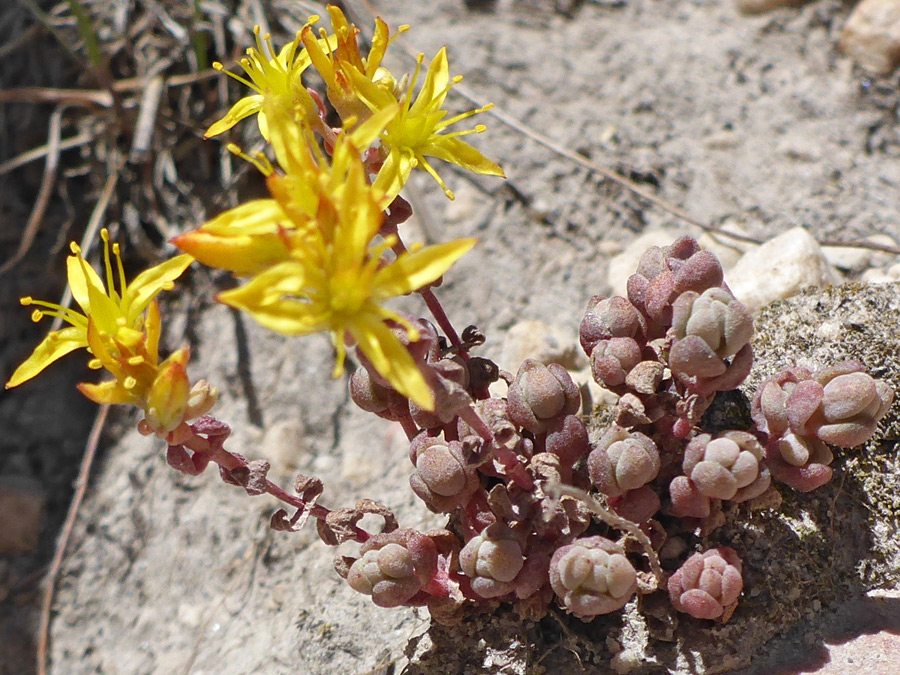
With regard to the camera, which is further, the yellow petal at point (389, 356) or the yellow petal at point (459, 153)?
the yellow petal at point (459, 153)

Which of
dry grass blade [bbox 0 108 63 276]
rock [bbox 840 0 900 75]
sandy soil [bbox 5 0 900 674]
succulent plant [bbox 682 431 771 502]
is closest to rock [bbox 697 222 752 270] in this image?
sandy soil [bbox 5 0 900 674]

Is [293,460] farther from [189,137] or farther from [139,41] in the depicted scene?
[139,41]

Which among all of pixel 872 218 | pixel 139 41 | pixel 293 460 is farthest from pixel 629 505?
pixel 139 41

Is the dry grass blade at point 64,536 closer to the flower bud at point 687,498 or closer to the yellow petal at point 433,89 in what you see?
the yellow petal at point 433,89

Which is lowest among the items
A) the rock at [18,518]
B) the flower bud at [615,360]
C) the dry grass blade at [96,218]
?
the rock at [18,518]

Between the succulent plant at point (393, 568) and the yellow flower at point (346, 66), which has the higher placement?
the yellow flower at point (346, 66)

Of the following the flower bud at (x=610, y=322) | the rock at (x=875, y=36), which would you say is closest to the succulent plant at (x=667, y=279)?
the flower bud at (x=610, y=322)
